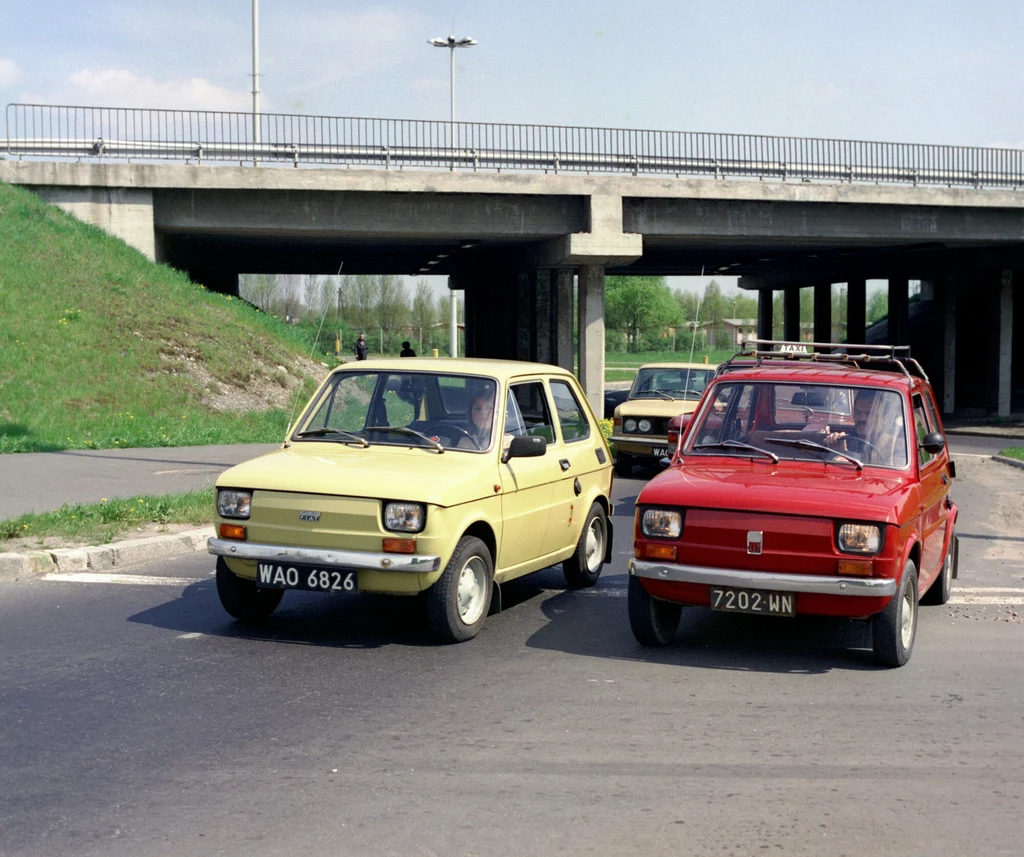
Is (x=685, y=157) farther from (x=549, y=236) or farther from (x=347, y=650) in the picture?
(x=347, y=650)

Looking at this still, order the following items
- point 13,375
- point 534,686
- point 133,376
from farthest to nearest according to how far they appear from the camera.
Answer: point 133,376
point 13,375
point 534,686

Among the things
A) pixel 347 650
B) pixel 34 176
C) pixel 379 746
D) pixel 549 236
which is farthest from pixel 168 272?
pixel 379 746

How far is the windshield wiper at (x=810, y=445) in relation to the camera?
7.55m

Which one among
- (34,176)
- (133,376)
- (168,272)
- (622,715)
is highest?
(34,176)

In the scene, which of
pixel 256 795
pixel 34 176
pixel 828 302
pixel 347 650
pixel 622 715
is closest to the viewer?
pixel 256 795

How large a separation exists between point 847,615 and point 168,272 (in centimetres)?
2625

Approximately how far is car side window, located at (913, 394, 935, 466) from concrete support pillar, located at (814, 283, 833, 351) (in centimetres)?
4947

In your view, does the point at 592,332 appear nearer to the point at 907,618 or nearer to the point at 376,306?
the point at 907,618

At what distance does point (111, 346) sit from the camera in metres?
25.5

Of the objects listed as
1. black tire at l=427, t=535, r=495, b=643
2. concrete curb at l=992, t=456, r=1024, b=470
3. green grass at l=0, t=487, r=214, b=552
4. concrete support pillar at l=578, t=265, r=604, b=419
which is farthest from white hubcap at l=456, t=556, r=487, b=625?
concrete support pillar at l=578, t=265, r=604, b=419

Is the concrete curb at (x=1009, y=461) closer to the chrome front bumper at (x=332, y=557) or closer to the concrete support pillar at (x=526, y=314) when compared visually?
the chrome front bumper at (x=332, y=557)

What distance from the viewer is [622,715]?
5.96 m

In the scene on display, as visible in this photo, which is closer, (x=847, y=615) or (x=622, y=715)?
(x=622, y=715)

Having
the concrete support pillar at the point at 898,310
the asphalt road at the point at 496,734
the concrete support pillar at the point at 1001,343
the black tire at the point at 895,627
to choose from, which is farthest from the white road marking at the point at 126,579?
the concrete support pillar at the point at 898,310
